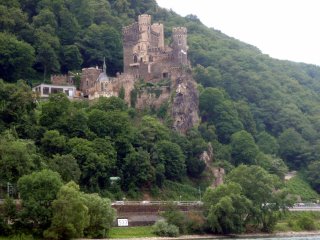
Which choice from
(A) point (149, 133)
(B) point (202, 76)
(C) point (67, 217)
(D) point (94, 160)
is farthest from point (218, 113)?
(C) point (67, 217)

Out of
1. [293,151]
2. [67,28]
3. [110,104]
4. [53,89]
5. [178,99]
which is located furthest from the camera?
[67,28]

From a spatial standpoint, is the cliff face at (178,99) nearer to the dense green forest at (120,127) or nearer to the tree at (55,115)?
the dense green forest at (120,127)

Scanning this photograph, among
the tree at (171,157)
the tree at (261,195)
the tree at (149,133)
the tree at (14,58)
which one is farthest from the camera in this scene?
the tree at (14,58)

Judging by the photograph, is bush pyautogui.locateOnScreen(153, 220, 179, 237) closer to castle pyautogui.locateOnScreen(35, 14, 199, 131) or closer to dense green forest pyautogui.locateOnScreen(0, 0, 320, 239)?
dense green forest pyautogui.locateOnScreen(0, 0, 320, 239)

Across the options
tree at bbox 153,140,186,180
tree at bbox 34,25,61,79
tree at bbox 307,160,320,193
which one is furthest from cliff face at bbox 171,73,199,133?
tree at bbox 307,160,320,193

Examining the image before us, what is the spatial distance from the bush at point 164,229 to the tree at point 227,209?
4.93 meters

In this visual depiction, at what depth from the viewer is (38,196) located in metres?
73.5

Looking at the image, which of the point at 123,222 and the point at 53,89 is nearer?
the point at 123,222

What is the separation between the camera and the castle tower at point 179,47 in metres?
122

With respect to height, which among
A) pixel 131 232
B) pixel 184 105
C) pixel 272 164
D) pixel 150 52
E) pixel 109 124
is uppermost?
pixel 150 52

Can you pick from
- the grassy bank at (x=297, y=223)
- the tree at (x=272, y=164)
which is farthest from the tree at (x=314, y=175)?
the grassy bank at (x=297, y=223)

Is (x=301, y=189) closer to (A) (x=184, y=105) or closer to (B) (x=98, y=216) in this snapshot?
(A) (x=184, y=105)

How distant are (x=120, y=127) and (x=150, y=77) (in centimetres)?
2194

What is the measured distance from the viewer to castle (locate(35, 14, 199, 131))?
114 metres
